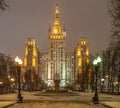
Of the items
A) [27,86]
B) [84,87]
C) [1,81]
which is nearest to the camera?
[1,81]

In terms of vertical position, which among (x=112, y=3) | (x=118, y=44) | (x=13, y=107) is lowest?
(x=13, y=107)

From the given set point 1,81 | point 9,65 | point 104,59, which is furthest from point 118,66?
point 9,65

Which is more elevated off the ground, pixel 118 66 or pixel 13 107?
pixel 118 66

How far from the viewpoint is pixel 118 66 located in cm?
8819

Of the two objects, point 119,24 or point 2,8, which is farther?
point 119,24

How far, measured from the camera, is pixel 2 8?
78.0ft

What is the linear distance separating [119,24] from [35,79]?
150187mm

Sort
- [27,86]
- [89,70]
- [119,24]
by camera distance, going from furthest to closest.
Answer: [27,86] → [89,70] → [119,24]

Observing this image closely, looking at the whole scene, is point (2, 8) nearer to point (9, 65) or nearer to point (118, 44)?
point (118, 44)

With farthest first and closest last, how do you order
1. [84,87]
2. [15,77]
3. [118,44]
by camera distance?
[84,87], [15,77], [118,44]

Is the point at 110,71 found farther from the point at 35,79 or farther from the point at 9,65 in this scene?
the point at 35,79

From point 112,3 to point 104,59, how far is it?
231 feet

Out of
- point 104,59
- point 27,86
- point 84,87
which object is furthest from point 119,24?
point 27,86

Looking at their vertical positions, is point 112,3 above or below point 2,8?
above
